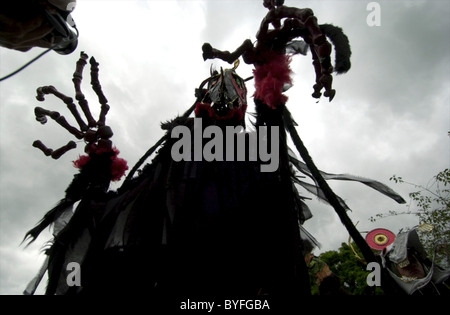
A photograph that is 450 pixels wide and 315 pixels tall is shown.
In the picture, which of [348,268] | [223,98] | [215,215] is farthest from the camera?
[348,268]

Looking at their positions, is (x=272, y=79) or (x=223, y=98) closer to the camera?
(x=272, y=79)

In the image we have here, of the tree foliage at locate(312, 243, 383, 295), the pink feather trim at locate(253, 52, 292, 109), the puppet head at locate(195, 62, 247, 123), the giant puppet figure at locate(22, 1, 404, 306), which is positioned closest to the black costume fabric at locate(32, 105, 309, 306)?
the giant puppet figure at locate(22, 1, 404, 306)

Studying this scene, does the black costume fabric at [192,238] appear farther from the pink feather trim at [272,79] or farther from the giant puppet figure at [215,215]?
the pink feather trim at [272,79]

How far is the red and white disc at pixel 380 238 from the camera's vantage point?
5869 mm

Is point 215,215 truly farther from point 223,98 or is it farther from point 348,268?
point 348,268

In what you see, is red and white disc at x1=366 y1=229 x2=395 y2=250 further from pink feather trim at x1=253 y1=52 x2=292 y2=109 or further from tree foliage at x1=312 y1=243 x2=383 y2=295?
tree foliage at x1=312 y1=243 x2=383 y2=295

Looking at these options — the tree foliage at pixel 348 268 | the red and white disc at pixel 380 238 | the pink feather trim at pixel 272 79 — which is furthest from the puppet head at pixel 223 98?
the tree foliage at pixel 348 268

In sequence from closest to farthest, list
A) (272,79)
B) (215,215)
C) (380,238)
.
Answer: (215,215) < (272,79) < (380,238)

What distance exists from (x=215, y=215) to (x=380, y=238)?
5.81 meters

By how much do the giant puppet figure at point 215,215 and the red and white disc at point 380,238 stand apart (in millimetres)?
4910

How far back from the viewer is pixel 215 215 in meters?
1.57

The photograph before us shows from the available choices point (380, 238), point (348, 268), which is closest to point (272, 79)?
point (380, 238)
